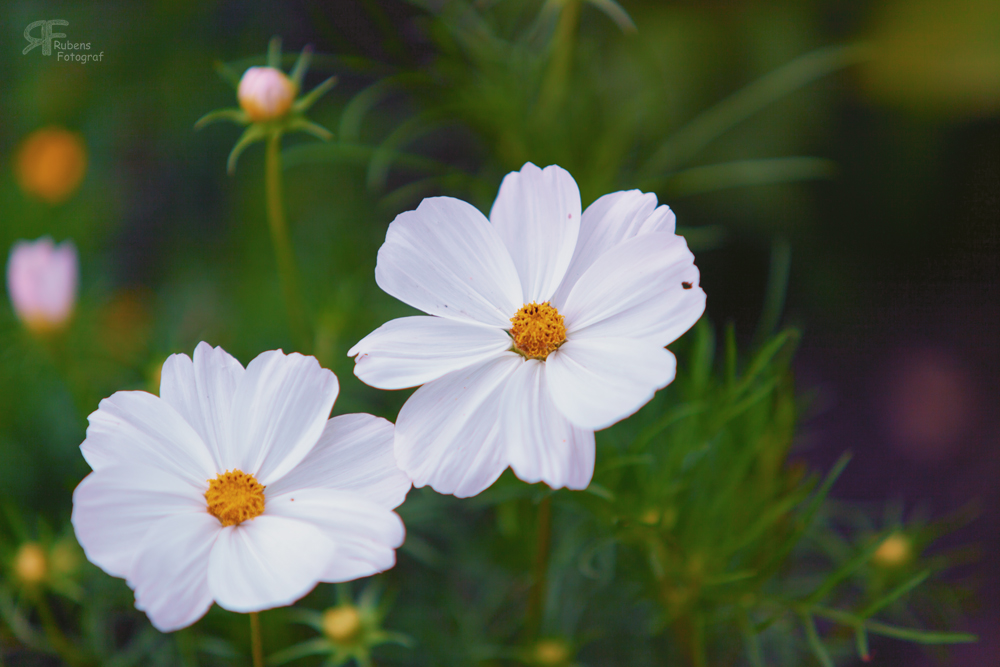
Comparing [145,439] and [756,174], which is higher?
[756,174]

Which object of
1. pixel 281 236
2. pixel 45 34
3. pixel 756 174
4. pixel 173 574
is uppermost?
pixel 45 34

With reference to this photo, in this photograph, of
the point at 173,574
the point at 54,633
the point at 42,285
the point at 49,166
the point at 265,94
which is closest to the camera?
the point at 173,574

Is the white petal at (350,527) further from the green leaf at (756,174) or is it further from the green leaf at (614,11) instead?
the green leaf at (756,174)

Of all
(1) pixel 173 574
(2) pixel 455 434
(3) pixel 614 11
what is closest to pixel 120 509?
(1) pixel 173 574

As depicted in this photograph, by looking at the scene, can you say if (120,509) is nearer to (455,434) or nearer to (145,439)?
(145,439)

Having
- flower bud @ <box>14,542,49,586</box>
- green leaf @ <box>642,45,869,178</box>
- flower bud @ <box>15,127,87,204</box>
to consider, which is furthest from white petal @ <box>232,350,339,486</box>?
flower bud @ <box>15,127,87,204</box>

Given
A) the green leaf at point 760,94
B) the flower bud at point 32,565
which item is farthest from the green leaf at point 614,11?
the flower bud at point 32,565

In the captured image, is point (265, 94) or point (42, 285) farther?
point (42, 285)
